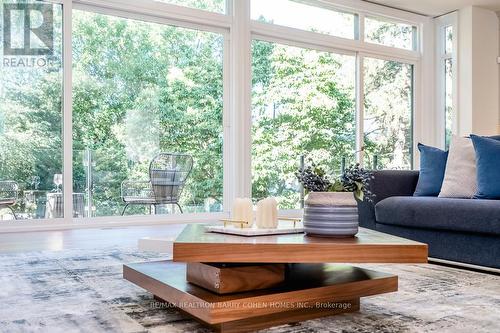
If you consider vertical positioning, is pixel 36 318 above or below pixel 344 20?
below

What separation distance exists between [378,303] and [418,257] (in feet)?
1.40

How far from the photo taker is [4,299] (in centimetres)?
199

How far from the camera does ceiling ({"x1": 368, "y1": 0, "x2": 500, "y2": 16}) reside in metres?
6.62

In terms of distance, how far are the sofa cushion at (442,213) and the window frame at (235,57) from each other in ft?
8.46

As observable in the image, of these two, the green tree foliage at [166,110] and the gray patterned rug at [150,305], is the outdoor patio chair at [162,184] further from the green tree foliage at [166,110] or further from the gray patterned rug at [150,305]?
the gray patterned rug at [150,305]

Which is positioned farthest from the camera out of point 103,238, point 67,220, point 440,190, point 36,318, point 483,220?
point 67,220

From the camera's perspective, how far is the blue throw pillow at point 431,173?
3.38 meters

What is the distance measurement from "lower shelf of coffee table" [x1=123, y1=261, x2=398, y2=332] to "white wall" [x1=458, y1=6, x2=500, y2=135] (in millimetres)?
5566

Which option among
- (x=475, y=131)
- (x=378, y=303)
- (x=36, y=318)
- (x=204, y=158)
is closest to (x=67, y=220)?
(x=204, y=158)

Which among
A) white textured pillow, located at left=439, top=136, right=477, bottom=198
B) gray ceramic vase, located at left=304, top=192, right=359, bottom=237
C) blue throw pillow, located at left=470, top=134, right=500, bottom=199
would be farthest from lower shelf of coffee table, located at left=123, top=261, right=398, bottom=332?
white textured pillow, located at left=439, top=136, right=477, bottom=198

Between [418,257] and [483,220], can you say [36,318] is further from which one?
[483,220]

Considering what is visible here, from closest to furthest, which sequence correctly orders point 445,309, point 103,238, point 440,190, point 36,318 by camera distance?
1. point 36,318
2. point 445,309
3. point 440,190
4. point 103,238

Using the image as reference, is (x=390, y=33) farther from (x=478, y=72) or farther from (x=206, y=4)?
(x=206, y=4)

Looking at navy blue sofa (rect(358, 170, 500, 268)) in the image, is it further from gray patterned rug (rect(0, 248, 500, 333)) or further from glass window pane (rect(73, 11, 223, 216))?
glass window pane (rect(73, 11, 223, 216))
